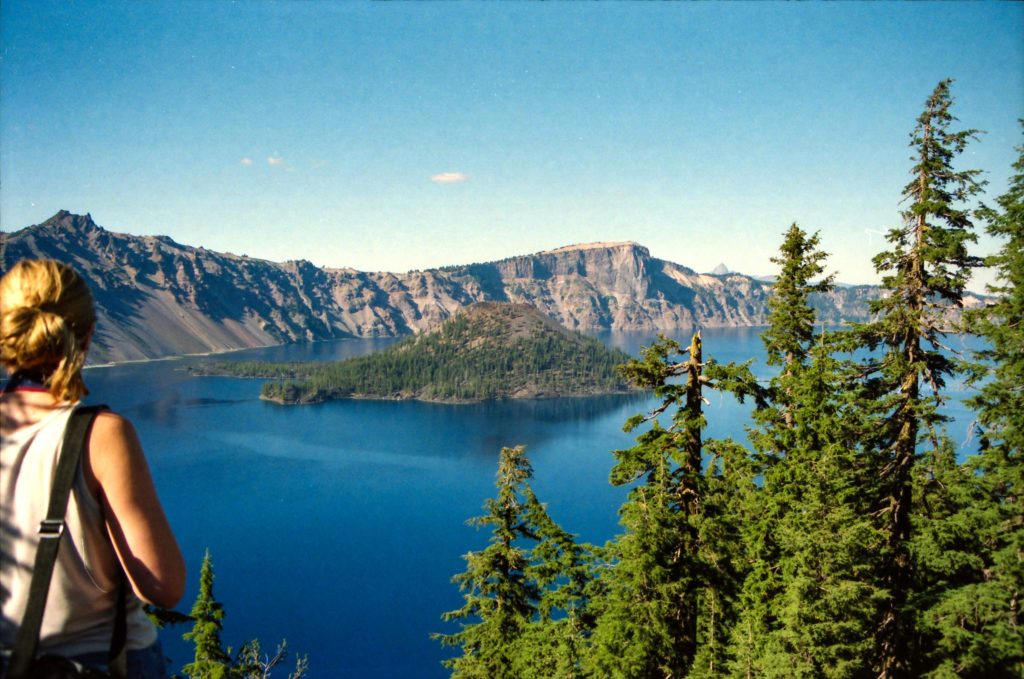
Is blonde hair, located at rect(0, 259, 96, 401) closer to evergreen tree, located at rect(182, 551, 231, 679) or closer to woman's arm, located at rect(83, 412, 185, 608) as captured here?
woman's arm, located at rect(83, 412, 185, 608)

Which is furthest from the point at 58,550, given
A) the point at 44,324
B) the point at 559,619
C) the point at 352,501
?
the point at 352,501

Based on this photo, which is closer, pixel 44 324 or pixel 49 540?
pixel 49 540

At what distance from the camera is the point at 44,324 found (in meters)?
2.38

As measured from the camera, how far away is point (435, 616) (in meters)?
57.0

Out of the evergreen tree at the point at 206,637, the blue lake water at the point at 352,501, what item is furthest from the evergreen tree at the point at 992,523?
the blue lake water at the point at 352,501

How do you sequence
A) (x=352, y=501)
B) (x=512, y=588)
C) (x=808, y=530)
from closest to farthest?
(x=808, y=530) → (x=512, y=588) → (x=352, y=501)

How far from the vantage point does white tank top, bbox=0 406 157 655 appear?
2.26 metres

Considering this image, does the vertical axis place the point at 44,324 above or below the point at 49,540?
above

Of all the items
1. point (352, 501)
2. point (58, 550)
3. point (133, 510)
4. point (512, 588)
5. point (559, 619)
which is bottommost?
point (352, 501)

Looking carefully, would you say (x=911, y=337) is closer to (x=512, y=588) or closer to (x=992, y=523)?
(x=992, y=523)

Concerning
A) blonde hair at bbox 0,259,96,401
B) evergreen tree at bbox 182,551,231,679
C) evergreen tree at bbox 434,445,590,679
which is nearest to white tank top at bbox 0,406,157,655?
blonde hair at bbox 0,259,96,401

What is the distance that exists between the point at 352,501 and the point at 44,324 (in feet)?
295

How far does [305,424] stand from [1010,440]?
467ft

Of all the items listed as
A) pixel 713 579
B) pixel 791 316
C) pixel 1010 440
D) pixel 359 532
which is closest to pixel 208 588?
pixel 713 579
